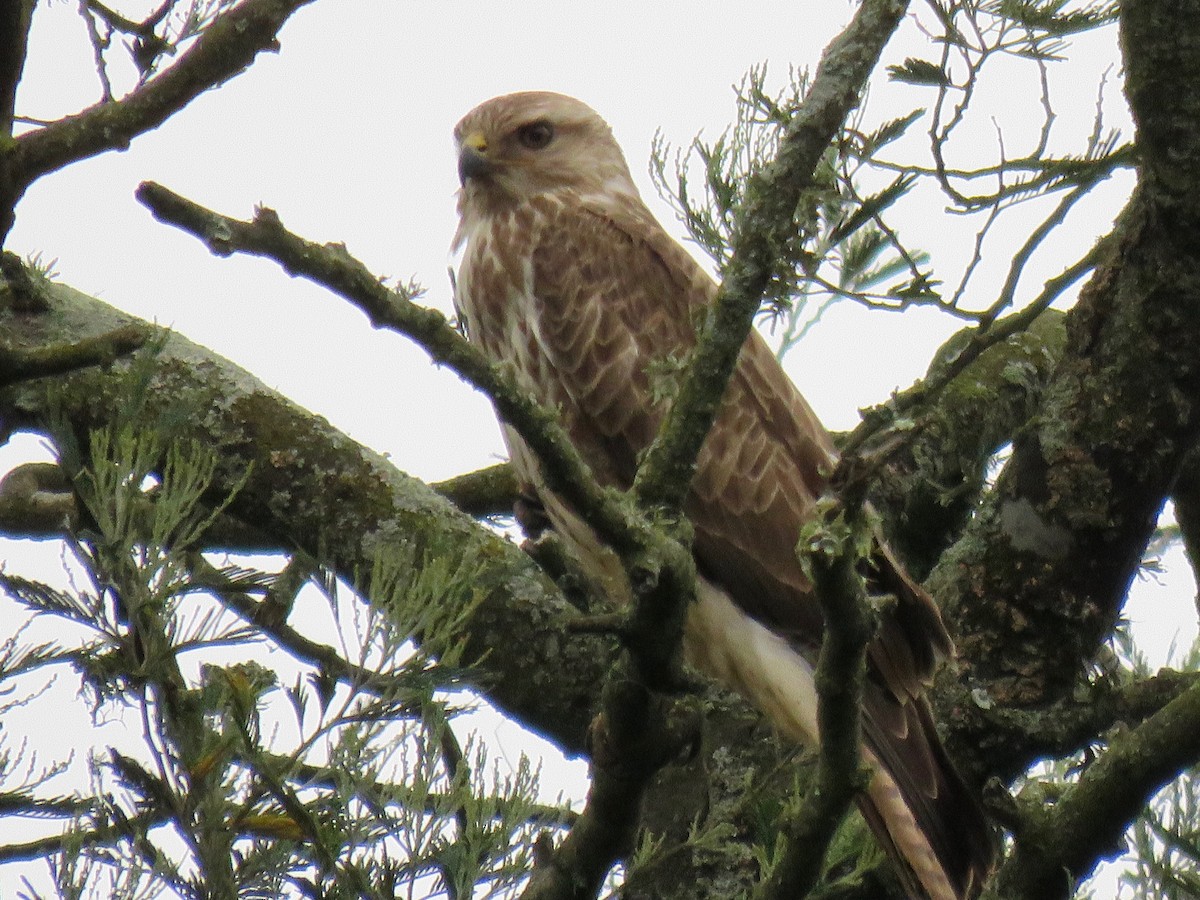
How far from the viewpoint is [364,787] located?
1.92 meters

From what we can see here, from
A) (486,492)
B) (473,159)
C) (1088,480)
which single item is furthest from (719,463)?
(473,159)

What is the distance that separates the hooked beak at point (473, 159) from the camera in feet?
13.7

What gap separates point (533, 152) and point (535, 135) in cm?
8

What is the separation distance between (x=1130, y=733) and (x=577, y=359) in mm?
1632

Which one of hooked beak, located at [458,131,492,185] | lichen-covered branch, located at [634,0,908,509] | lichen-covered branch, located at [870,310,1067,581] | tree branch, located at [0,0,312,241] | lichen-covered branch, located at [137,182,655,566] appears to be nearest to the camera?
lichen-covered branch, located at [137,182,655,566]

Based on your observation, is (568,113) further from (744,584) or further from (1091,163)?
(1091,163)

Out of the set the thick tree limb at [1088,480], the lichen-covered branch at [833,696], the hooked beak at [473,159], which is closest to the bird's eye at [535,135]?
the hooked beak at [473,159]

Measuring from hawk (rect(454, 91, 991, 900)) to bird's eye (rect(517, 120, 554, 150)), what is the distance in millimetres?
223

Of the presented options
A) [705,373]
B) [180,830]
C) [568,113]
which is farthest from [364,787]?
[568,113]

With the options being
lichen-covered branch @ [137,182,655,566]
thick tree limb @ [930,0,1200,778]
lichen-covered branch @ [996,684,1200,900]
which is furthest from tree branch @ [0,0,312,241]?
lichen-covered branch @ [996,684,1200,900]

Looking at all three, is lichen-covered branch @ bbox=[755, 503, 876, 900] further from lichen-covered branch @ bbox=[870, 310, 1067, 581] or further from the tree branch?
lichen-covered branch @ bbox=[870, 310, 1067, 581]

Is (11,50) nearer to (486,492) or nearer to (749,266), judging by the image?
(749,266)

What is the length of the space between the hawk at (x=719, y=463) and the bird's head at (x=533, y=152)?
0.02 m

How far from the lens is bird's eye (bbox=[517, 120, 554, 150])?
14.3ft
